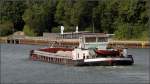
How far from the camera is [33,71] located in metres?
51.5

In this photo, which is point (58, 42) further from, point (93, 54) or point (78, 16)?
point (78, 16)

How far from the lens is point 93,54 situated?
2126 inches

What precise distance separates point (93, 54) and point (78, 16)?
154 ft

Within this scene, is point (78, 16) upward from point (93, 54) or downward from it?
upward

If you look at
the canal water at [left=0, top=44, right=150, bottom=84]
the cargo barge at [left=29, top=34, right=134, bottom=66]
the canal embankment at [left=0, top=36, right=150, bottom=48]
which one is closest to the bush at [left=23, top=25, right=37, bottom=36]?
the canal embankment at [left=0, top=36, right=150, bottom=48]

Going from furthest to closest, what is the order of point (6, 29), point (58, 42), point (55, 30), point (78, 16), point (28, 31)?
point (6, 29) → point (28, 31) → point (55, 30) → point (78, 16) → point (58, 42)

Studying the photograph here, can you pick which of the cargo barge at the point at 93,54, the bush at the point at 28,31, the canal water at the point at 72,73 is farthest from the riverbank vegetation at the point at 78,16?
the canal water at the point at 72,73

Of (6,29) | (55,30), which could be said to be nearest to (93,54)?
(55,30)

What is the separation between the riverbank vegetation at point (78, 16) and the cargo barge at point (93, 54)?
108ft

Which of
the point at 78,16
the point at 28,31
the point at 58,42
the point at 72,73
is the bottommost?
the point at 72,73

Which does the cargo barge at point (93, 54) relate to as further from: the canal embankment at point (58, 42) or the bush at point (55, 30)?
the bush at point (55, 30)

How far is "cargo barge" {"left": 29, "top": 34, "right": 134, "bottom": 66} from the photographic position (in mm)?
53375

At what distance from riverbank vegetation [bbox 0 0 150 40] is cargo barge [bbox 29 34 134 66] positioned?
3284 centimetres

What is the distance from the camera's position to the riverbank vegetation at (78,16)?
306ft
